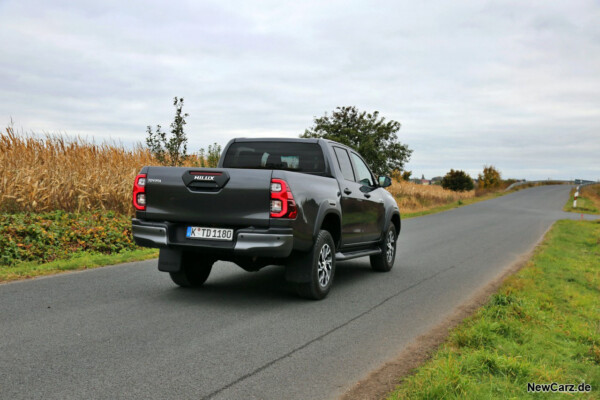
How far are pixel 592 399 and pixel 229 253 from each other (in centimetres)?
381

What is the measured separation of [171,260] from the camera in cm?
675

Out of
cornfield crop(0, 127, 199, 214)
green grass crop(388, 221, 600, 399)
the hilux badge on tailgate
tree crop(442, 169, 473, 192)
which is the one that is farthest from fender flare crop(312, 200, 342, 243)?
tree crop(442, 169, 473, 192)

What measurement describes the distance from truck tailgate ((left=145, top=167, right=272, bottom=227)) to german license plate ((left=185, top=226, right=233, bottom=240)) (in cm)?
7

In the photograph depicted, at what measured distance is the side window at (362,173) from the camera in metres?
8.83

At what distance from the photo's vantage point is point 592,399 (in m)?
3.76

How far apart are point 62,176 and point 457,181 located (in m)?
49.1

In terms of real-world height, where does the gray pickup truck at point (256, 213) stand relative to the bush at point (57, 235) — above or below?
above

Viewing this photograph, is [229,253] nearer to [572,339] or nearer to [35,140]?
[572,339]

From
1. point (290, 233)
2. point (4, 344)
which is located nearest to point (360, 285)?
point (290, 233)

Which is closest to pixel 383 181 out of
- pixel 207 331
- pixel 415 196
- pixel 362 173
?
pixel 362 173

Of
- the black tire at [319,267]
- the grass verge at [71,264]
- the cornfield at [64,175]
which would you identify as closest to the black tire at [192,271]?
the black tire at [319,267]

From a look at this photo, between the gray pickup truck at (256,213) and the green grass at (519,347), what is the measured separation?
1979 mm

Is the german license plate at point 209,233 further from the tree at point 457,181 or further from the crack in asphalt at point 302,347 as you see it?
the tree at point 457,181

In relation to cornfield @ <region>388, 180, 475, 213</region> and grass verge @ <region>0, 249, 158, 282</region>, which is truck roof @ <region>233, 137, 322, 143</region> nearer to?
grass verge @ <region>0, 249, 158, 282</region>
